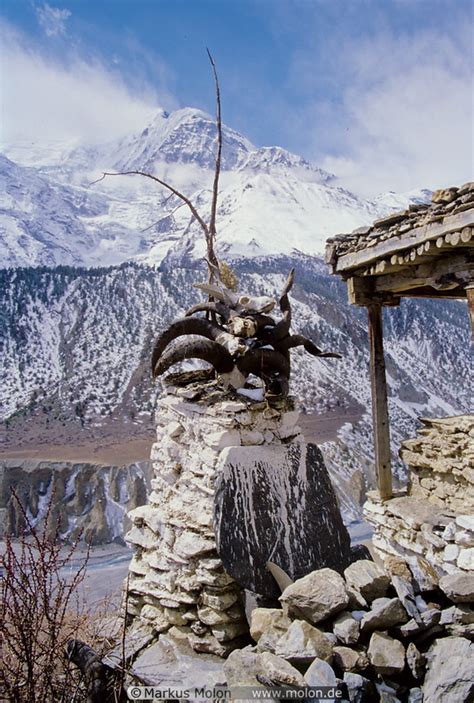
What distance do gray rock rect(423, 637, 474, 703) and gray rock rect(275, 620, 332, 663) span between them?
459 millimetres

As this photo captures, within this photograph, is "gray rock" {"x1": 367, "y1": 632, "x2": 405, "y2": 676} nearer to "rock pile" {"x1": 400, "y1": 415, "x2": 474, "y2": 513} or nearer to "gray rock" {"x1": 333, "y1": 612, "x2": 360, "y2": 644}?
"gray rock" {"x1": 333, "y1": 612, "x2": 360, "y2": 644}

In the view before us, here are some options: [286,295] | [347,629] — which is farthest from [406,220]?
[347,629]

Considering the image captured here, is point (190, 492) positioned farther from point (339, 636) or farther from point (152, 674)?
point (339, 636)

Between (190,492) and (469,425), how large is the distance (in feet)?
12.9

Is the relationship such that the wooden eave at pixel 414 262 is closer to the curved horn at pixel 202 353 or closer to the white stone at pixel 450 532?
the curved horn at pixel 202 353

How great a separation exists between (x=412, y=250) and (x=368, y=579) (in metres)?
3.61

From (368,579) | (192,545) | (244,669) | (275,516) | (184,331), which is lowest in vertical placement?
(244,669)

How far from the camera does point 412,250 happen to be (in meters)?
5.34

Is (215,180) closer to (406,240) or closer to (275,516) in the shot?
(406,240)

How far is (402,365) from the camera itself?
2811 cm

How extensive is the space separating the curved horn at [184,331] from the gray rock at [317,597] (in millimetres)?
1867

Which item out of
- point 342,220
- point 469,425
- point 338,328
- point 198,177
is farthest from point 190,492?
point 198,177

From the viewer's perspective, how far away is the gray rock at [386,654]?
92.3 inches

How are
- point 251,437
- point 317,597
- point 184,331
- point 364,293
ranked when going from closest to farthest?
point 317,597 → point 251,437 → point 184,331 → point 364,293
